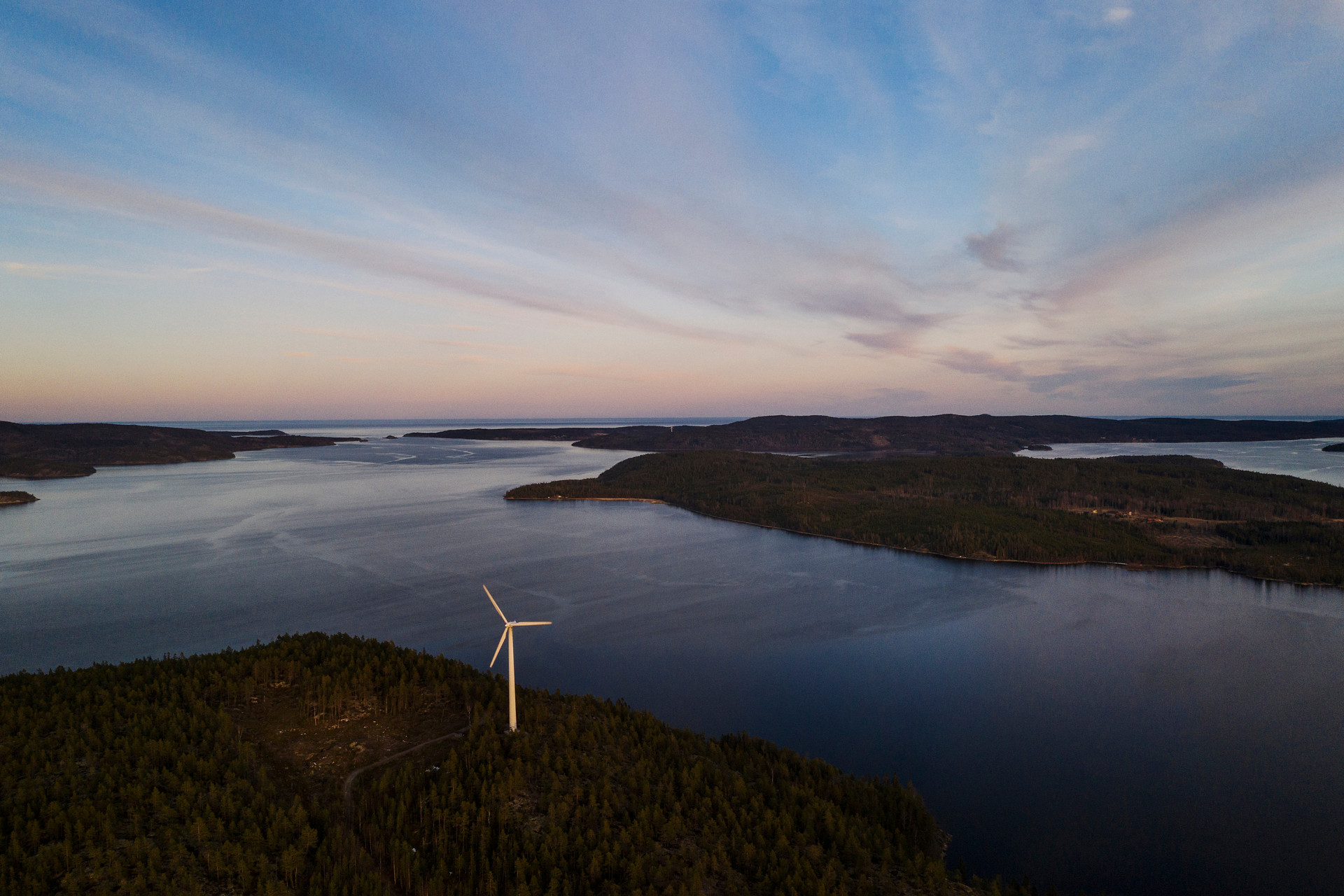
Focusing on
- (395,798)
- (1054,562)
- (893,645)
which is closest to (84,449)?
(395,798)

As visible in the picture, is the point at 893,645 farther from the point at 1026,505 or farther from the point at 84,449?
the point at 84,449

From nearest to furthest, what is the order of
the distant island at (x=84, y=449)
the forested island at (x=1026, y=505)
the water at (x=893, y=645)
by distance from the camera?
the water at (x=893, y=645)
the forested island at (x=1026, y=505)
the distant island at (x=84, y=449)

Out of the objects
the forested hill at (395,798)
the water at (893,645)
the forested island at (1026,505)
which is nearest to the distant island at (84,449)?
the water at (893,645)

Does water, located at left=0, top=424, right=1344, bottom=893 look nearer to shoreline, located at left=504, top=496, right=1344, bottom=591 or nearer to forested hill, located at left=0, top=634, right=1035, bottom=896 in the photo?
shoreline, located at left=504, top=496, right=1344, bottom=591

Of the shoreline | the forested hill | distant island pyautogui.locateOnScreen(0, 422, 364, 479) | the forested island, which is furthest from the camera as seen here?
distant island pyautogui.locateOnScreen(0, 422, 364, 479)

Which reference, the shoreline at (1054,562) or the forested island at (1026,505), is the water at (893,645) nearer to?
the shoreline at (1054,562)

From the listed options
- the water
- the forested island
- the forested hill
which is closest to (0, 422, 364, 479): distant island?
the water

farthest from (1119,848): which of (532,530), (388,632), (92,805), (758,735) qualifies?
(532,530)
